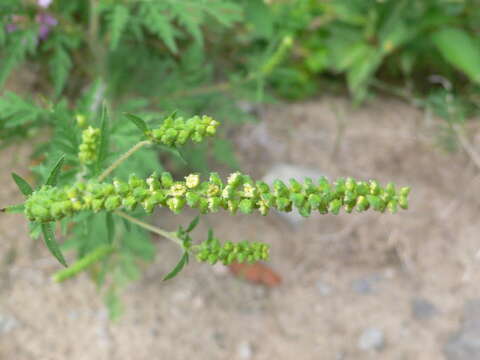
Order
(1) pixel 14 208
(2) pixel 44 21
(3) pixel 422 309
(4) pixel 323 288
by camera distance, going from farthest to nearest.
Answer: (4) pixel 323 288 < (3) pixel 422 309 < (2) pixel 44 21 < (1) pixel 14 208

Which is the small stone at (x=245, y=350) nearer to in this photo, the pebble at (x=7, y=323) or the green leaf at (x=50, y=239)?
the pebble at (x=7, y=323)

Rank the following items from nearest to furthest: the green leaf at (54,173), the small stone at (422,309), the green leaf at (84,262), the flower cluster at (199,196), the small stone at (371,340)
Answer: the flower cluster at (199,196) < the green leaf at (54,173) < the green leaf at (84,262) < the small stone at (371,340) < the small stone at (422,309)

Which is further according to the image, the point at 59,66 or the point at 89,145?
the point at 59,66

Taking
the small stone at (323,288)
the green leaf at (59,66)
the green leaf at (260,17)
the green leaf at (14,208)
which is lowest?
the small stone at (323,288)

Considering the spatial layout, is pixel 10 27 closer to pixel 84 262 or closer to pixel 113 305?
pixel 84 262

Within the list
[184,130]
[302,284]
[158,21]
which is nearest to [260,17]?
[158,21]

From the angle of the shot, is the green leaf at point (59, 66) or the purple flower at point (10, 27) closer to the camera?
the purple flower at point (10, 27)

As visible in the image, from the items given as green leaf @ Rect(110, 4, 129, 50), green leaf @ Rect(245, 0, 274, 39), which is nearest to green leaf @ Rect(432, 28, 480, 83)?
green leaf @ Rect(245, 0, 274, 39)

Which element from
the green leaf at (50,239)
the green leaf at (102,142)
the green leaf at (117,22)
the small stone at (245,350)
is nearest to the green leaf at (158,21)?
the green leaf at (117,22)

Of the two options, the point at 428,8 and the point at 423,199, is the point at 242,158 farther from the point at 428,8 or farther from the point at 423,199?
the point at 428,8
